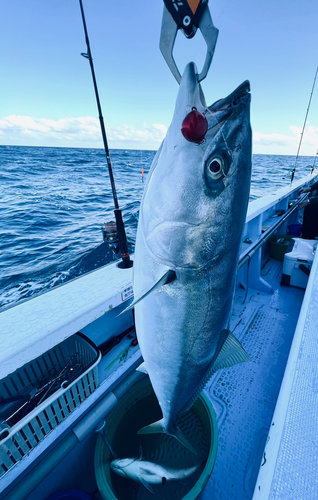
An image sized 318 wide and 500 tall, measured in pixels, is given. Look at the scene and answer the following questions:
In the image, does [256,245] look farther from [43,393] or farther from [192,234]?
→ [43,393]

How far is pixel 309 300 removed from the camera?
171 cm

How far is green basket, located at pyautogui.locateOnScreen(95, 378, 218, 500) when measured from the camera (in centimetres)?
152

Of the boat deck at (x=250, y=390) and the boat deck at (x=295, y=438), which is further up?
the boat deck at (x=295, y=438)

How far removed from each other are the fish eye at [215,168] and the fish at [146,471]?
70.9 inches

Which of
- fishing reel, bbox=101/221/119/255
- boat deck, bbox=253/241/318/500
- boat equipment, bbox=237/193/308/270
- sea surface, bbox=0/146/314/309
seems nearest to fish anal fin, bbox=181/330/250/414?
boat deck, bbox=253/241/318/500

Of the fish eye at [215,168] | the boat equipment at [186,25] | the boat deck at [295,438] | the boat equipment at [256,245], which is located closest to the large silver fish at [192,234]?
the fish eye at [215,168]

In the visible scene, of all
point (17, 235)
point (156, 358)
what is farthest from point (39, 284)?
point (156, 358)

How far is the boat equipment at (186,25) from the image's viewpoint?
0.77m

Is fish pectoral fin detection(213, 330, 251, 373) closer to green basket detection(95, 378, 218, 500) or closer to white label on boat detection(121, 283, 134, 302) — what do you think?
green basket detection(95, 378, 218, 500)

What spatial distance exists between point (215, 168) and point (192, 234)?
23 cm

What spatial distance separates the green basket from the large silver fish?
84 cm

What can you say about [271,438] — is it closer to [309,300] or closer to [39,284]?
[309,300]

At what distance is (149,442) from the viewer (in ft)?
6.01

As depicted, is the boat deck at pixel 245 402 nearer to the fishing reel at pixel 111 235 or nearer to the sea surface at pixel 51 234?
the sea surface at pixel 51 234
